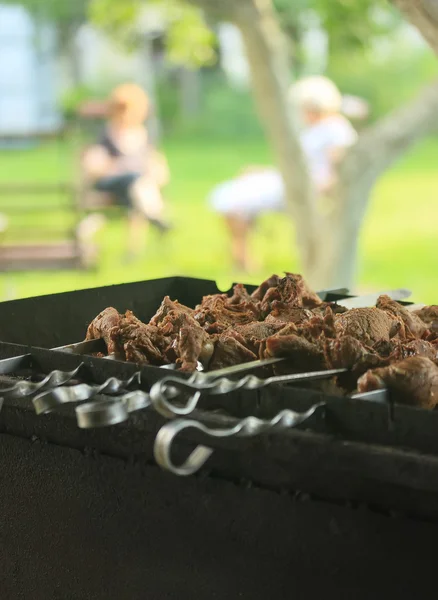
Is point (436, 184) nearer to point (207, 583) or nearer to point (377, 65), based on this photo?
point (377, 65)

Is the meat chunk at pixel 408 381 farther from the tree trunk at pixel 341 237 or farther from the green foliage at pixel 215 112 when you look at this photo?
the green foliage at pixel 215 112

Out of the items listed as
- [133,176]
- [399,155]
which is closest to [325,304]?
[399,155]

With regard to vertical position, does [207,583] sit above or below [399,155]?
below

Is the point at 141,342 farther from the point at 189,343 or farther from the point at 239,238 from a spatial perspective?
the point at 239,238

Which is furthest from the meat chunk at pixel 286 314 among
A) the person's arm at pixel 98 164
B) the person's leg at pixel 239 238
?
the person's arm at pixel 98 164

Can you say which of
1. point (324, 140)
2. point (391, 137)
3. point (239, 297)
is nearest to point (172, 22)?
point (391, 137)

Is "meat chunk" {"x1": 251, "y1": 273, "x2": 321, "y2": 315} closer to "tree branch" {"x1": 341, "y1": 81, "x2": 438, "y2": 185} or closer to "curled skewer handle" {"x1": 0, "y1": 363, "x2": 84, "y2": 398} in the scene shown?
"curled skewer handle" {"x1": 0, "y1": 363, "x2": 84, "y2": 398}
